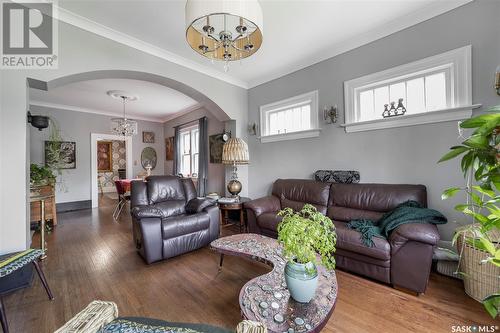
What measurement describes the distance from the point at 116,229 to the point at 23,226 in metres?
1.94

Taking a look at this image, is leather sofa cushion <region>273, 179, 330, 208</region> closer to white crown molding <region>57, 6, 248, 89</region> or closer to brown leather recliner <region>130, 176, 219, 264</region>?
brown leather recliner <region>130, 176, 219, 264</region>

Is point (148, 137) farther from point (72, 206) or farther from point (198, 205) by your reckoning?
point (198, 205)

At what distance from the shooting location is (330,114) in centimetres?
311

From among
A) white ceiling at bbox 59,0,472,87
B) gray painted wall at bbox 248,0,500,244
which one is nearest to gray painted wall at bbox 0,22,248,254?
white ceiling at bbox 59,0,472,87

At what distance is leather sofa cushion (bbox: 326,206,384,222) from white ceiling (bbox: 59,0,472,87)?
223cm

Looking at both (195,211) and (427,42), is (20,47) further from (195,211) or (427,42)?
(427,42)

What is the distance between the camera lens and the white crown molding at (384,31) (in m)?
2.24

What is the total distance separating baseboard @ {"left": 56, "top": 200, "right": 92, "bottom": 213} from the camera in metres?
5.38

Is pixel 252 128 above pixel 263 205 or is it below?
above

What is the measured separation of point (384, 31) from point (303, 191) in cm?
232

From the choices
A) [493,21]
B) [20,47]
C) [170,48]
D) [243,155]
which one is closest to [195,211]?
[243,155]

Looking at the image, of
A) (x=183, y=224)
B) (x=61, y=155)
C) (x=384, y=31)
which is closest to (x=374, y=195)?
(x=384, y=31)

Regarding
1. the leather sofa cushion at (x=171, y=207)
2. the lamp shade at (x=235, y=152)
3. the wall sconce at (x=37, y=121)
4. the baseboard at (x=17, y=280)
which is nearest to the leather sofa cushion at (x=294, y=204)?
the lamp shade at (x=235, y=152)

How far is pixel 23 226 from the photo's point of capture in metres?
2.07
